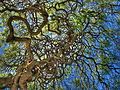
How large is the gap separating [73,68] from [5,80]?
206cm

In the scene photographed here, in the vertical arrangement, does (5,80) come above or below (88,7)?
below

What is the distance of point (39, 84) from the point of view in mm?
11836

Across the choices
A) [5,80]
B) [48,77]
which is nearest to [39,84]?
[48,77]

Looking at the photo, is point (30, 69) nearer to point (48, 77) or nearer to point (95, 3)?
point (48, 77)

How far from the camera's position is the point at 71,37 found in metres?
11.0

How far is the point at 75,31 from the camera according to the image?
37.8 feet

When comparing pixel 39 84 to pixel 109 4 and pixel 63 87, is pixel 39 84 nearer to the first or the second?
pixel 63 87

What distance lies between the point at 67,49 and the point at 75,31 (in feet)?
3.11

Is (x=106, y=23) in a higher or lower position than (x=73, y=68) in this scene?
higher

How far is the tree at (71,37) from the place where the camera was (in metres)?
11.3

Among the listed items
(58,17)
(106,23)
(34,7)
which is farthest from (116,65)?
(34,7)

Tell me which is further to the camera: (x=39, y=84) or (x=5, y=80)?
(x=39, y=84)

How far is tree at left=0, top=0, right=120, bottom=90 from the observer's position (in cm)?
1127

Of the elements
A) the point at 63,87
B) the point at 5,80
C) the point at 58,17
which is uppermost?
the point at 58,17
